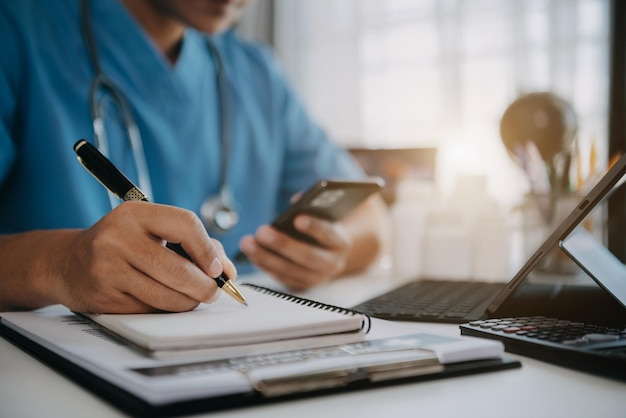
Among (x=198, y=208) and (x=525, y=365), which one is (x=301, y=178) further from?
(x=525, y=365)

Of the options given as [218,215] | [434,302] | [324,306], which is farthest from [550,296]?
[218,215]

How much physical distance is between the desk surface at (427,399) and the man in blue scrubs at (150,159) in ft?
0.35

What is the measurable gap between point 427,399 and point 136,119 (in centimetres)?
79

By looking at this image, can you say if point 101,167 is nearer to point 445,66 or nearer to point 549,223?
point 549,223

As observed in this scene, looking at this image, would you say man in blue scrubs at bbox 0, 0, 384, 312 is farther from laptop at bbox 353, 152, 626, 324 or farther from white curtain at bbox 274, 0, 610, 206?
white curtain at bbox 274, 0, 610, 206

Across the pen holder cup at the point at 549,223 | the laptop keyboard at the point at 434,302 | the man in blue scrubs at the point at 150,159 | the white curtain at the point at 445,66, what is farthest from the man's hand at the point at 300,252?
the white curtain at the point at 445,66

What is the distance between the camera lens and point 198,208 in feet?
3.53

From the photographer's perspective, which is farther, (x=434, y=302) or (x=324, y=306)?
(x=434, y=302)

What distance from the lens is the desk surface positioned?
31cm

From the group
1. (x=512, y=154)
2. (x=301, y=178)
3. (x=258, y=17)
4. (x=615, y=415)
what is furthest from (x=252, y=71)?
(x=258, y=17)

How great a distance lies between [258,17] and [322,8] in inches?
11.8

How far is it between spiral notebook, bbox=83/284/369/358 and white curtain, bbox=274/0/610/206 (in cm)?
137

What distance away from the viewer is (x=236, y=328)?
382 mm

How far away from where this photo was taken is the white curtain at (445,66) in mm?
1854
